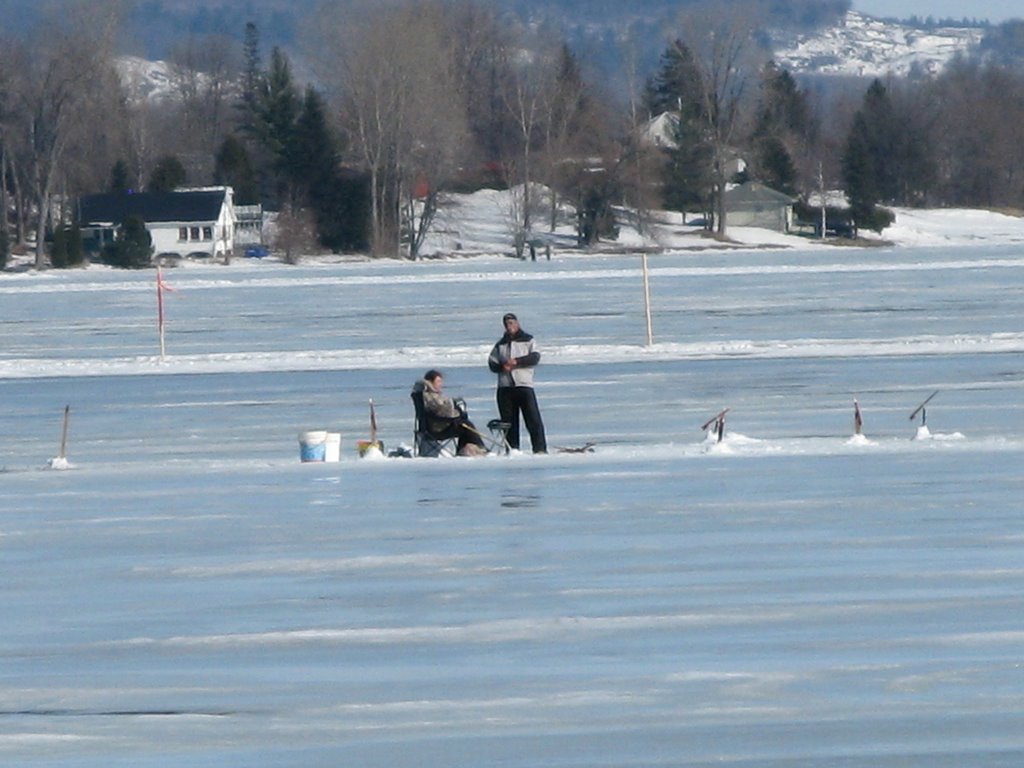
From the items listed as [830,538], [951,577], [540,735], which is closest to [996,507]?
[830,538]

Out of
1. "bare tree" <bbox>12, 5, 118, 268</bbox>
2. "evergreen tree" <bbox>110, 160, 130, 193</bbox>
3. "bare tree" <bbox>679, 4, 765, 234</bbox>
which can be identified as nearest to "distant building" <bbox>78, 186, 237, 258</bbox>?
"bare tree" <bbox>12, 5, 118, 268</bbox>

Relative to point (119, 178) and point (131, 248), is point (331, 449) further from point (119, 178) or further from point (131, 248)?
point (119, 178)

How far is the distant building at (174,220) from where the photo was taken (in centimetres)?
8650

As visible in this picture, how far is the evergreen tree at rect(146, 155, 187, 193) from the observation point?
96.8 meters

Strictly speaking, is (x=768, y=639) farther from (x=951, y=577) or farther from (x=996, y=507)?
(x=996, y=507)

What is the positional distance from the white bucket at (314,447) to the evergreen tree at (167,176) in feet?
268

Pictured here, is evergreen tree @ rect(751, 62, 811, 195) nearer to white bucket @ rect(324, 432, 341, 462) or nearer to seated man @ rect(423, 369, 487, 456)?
seated man @ rect(423, 369, 487, 456)

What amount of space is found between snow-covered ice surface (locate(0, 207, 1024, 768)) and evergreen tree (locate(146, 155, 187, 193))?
2973 inches

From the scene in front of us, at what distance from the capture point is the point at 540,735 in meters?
6.43

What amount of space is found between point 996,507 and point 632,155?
81364mm

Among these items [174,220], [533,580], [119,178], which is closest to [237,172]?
[119,178]

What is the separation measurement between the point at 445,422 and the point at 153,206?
249 feet

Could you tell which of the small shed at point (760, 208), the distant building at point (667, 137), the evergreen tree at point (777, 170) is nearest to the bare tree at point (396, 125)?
the distant building at point (667, 137)

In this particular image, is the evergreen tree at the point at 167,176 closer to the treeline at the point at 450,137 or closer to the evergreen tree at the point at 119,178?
the treeline at the point at 450,137
